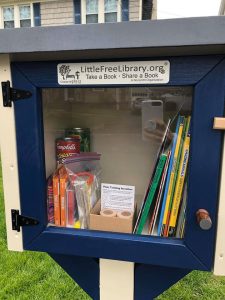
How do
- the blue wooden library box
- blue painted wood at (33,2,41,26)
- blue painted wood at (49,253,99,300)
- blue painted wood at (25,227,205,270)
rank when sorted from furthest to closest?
1. blue painted wood at (33,2,41,26)
2. blue painted wood at (49,253,99,300)
3. blue painted wood at (25,227,205,270)
4. the blue wooden library box

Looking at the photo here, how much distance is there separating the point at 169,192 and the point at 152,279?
0.32 meters

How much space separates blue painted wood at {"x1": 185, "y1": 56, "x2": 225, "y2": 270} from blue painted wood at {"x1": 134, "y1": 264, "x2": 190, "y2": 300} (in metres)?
0.19

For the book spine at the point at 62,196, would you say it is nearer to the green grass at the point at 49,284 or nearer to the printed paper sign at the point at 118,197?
the printed paper sign at the point at 118,197

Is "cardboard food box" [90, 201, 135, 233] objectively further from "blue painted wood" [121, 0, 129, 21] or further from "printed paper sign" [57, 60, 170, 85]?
"blue painted wood" [121, 0, 129, 21]

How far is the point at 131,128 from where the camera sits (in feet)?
4.20

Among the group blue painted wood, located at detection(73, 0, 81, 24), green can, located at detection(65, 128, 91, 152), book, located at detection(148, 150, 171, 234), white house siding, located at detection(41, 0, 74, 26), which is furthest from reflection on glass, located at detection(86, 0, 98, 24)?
book, located at detection(148, 150, 171, 234)

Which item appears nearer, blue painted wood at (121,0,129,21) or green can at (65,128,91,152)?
green can at (65,128,91,152)

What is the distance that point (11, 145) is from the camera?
0.97 metres

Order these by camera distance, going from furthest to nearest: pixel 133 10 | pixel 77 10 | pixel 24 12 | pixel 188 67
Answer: pixel 24 12
pixel 77 10
pixel 133 10
pixel 188 67

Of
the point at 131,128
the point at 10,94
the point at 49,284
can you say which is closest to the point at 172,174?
the point at 131,128

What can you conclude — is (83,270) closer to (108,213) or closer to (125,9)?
(108,213)

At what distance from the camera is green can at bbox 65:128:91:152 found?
1.28m

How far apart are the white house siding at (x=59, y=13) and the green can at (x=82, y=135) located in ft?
22.1

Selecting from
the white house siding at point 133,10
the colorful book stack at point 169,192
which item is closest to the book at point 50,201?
the colorful book stack at point 169,192
